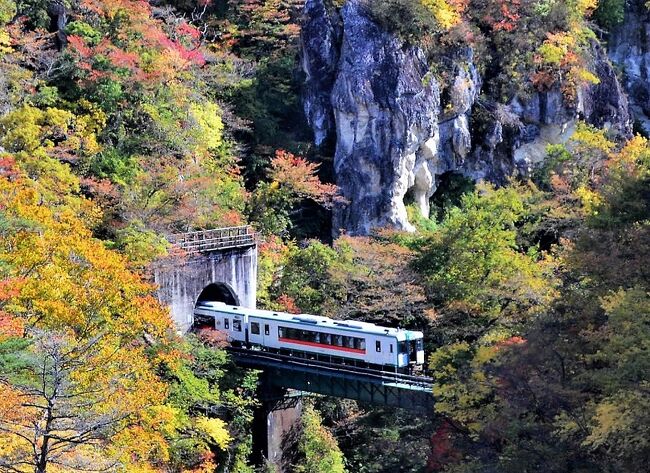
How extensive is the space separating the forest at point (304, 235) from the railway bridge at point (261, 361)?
61cm

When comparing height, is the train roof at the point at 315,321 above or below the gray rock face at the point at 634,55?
below

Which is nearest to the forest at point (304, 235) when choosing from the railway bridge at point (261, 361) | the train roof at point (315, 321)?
the railway bridge at point (261, 361)

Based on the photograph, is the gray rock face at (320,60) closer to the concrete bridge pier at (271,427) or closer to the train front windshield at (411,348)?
the concrete bridge pier at (271,427)

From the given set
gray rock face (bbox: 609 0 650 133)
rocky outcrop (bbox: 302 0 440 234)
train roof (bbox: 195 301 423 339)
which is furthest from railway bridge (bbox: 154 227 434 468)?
gray rock face (bbox: 609 0 650 133)

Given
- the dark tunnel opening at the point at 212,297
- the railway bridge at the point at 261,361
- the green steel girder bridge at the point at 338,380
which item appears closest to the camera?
the green steel girder bridge at the point at 338,380

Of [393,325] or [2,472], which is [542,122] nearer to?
[393,325]

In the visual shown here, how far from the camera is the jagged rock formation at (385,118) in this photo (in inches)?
1375

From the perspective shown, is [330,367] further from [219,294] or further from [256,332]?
[219,294]

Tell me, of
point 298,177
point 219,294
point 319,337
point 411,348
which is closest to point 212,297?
point 219,294

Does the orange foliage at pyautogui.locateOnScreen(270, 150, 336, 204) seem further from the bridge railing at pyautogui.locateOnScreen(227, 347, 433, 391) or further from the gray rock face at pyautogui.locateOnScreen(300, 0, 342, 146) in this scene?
the bridge railing at pyautogui.locateOnScreen(227, 347, 433, 391)

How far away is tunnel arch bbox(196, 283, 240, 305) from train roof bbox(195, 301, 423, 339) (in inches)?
24.6


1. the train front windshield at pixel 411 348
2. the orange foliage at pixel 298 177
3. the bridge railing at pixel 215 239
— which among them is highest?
the orange foliage at pixel 298 177

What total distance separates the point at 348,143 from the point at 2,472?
911 inches

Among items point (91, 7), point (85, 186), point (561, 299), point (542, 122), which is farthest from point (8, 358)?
point (542, 122)
